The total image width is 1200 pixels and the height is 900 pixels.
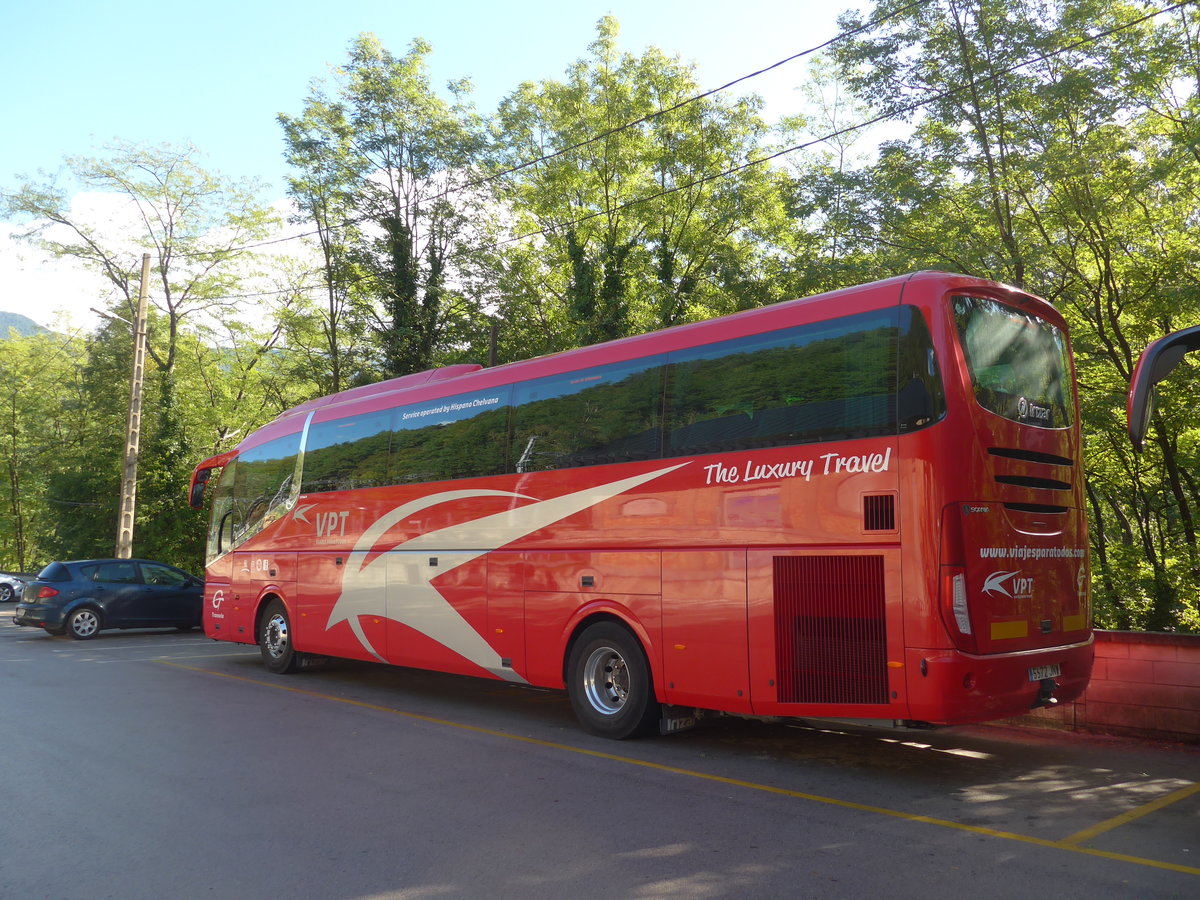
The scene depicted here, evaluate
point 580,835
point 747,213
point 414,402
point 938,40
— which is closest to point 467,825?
point 580,835

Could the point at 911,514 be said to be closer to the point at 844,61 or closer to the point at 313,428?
the point at 313,428

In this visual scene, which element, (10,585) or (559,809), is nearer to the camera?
(559,809)

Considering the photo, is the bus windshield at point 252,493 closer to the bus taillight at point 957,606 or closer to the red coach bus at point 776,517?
the red coach bus at point 776,517

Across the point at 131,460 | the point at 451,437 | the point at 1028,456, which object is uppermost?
the point at 131,460

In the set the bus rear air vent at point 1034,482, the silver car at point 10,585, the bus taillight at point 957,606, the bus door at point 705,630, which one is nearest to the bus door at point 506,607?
the bus door at point 705,630

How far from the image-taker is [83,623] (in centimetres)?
1900

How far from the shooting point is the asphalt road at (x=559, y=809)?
481cm

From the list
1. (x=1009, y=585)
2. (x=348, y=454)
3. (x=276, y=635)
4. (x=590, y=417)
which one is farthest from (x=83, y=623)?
(x=1009, y=585)

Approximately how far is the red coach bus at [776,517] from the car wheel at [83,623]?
37.8 ft

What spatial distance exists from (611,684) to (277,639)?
22.9 ft

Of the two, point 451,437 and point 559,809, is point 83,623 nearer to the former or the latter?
point 451,437

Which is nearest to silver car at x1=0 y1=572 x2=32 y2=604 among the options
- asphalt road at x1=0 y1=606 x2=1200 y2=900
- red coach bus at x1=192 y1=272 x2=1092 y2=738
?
asphalt road at x1=0 y1=606 x2=1200 y2=900

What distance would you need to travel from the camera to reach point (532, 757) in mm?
7801

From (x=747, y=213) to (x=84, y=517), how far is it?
26.3 meters
